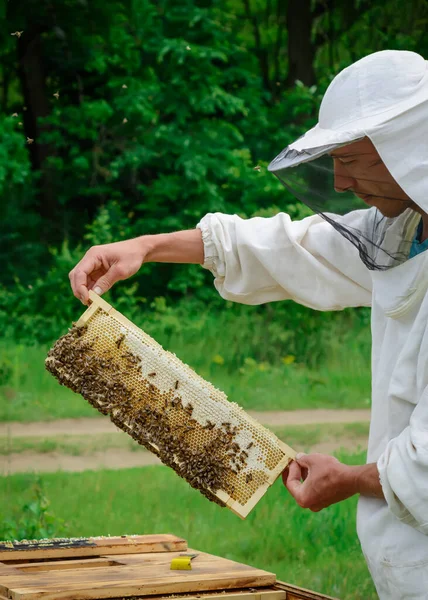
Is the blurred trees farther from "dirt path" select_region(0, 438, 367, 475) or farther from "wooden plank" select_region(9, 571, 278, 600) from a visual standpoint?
"wooden plank" select_region(9, 571, 278, 600)

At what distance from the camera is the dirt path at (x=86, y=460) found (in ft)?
19.5

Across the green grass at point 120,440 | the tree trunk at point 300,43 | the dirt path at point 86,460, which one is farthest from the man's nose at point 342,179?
the tree trunk at point 300,43

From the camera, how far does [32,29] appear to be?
1016 cm

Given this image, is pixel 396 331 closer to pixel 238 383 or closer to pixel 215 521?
pixel 215 521

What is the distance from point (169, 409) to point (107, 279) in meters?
0.36

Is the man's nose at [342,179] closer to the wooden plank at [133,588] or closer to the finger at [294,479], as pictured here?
the finger at [294,479]

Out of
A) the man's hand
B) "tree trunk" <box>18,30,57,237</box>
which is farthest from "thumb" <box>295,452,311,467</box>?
"tree trunk" <box>18,30,57,237</box>

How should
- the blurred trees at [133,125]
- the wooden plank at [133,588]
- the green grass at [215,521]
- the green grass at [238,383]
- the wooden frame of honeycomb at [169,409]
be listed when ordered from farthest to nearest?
1. the blurred trees at [133,125]
2. the green grass at [238,383]
3. the green grass at [215,521]
4. the wooden frame of honeycomb at [169,409]
5. the wooden plank at [133,588]

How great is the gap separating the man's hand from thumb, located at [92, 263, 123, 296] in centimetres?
67

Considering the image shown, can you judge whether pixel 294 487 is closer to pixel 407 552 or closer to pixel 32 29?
pixel 407 552

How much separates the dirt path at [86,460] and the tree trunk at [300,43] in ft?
20.0

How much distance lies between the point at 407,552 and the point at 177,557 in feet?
2.37

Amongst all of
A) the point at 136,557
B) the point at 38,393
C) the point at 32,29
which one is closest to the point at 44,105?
the point at 32,29

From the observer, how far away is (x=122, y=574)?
2.24 m
